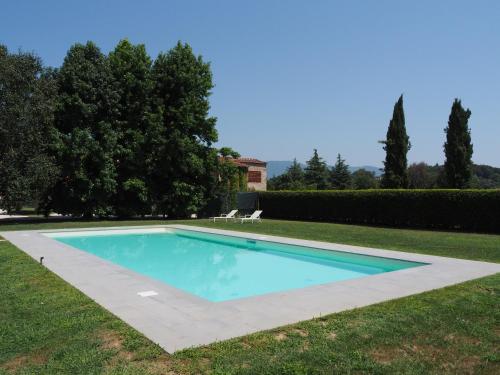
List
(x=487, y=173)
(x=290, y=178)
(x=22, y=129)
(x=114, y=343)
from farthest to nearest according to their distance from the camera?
1. (x=487, y=173)
2. (x=290, y=178)
3. (x=22, y=129)
4. (x=114, y=343)

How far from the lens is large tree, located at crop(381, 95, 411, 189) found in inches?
1220

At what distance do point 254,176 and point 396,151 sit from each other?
22.4 metres

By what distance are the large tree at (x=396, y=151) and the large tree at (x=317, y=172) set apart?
71.9 ft

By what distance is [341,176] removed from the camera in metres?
53.7

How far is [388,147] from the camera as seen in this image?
1241 inches

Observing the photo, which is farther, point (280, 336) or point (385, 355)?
point (280, 336)

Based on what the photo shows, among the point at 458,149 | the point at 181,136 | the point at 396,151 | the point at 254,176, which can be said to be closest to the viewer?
the point at 181,136

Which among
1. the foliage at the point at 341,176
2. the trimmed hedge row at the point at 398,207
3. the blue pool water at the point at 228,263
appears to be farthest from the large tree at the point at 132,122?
the foliage at the point at 341,176

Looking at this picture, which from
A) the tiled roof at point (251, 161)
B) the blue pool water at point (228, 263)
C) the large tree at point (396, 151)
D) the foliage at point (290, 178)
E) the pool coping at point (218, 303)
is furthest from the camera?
the foliage at point (290, 178)

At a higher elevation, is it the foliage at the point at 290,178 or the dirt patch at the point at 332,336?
the foliage at the point at 290,178

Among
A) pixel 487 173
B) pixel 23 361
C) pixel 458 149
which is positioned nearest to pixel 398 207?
pixel 458 149

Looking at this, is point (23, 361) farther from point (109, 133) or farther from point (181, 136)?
point (181, 136)

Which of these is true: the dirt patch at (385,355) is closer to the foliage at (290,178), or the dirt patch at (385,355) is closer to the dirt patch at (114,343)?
the dirt patch at (114,343)

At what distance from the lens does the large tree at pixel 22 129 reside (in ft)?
59.2
